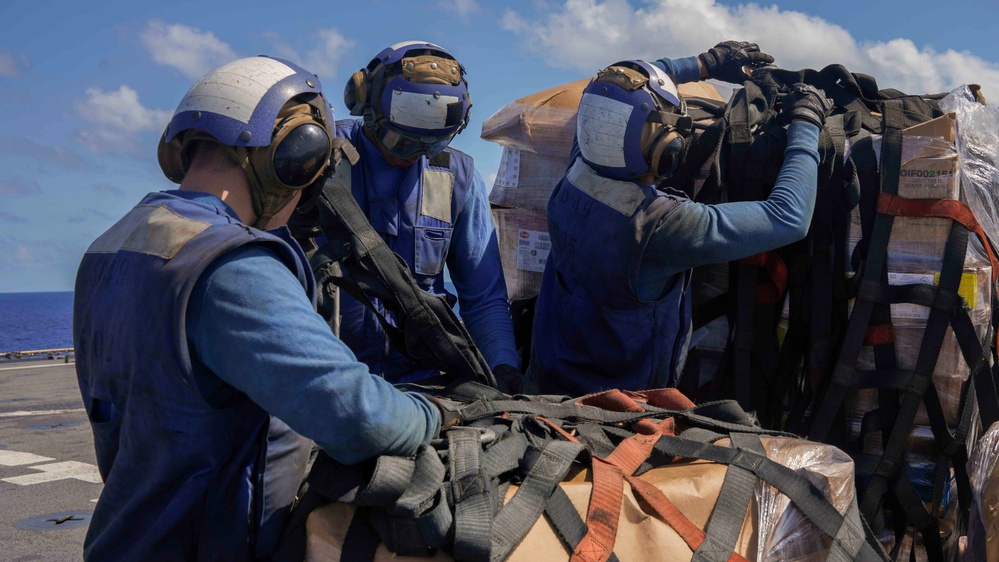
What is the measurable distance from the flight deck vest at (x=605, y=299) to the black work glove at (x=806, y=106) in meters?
0.70

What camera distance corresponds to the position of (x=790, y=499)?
8.08 ft

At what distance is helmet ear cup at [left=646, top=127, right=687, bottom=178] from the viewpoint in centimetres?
342

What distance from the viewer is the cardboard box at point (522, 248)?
14.9ft

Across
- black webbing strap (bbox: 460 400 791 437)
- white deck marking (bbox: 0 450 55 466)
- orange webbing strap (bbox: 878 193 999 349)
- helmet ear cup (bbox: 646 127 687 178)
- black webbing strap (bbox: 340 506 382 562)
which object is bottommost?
white deck marking (bbox: 0 450 55 466)

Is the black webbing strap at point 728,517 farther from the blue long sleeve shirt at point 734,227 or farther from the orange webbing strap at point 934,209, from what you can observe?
the orange webbing strap at point 934,209

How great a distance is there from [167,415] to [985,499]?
2.69 meters

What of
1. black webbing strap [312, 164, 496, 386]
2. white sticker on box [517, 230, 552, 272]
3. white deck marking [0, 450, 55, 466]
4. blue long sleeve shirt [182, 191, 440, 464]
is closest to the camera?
blue long sleeve shirt [182, 191, 440, 464]

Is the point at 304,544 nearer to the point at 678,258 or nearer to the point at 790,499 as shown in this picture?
the point at 790,499

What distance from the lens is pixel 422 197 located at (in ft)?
12.4

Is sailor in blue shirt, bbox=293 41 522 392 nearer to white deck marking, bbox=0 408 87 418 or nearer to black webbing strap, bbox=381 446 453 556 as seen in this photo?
black webbing strap, bbox=381 446 453 556

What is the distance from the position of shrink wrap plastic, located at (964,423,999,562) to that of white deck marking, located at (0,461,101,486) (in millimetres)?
6259

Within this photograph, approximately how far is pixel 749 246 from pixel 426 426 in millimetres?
1673

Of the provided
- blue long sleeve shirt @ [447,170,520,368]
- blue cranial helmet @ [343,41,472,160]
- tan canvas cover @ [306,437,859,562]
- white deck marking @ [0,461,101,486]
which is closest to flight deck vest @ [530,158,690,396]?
Result: blue long sleeve shirt @ [447,170,520,368]

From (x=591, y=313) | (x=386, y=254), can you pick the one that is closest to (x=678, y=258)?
(x=591, y=313)
